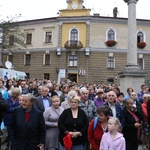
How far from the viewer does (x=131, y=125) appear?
5.14 metres

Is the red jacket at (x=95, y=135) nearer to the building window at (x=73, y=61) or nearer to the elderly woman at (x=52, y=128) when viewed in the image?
the elderly woman at (x=52, y=128)

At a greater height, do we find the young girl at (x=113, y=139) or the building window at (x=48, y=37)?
the building window at (x=48, y=37)

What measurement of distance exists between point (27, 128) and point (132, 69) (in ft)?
34.0

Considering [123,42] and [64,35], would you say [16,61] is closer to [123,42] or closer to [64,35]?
[64,35]

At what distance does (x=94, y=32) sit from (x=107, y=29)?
2.14m

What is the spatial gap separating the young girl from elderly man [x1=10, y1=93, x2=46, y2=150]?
124 centimetres

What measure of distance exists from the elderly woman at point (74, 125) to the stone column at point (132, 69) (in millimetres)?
9086

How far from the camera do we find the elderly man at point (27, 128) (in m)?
4.05

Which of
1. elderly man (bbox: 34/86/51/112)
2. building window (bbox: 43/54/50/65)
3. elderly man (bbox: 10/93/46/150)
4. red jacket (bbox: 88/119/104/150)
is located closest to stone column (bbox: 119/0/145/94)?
elderly man (bbox: 34/86/51/112)

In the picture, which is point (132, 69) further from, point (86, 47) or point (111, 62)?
point (111, 62)

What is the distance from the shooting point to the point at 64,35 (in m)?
32.8

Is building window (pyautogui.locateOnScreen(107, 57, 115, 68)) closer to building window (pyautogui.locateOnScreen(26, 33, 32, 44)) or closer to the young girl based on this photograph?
building window (pyautogui.locateOnScreen(26, 33, 32, 44))

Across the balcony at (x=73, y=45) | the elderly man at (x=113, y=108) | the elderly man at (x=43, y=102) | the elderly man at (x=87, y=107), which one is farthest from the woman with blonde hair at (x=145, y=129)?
the balcony at (x=73, y=45)

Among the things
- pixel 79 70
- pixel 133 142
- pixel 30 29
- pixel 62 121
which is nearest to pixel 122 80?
pixel 133 142
